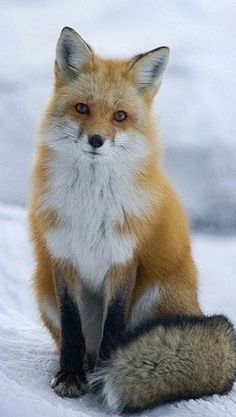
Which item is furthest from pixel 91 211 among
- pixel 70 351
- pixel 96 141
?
pixel 70 351

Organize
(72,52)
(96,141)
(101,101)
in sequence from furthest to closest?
1. (72,52)
2. (101,101)
3. (96,141)

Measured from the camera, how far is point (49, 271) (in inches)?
105

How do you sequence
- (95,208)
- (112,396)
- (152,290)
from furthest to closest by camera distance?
(152,290) < (95,208) < (112,396)

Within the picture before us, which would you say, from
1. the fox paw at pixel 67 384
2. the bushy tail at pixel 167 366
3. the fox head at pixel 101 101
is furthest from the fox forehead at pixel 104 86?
the fox paw at pixel 67 384

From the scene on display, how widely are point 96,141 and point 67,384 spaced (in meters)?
0.80

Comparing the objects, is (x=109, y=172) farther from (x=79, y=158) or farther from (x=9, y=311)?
(x=9, y=311)

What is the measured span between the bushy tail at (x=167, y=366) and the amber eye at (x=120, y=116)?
2.15 ft

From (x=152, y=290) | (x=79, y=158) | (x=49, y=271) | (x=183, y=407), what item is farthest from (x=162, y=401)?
(x=79, y=158)

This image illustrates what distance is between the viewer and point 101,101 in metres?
2.40

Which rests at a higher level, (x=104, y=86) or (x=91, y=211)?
(x=104, y=86)

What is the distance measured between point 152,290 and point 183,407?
0.45 metres

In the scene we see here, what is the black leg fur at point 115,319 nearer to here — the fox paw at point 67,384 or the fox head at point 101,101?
the fox paw at point 67,384

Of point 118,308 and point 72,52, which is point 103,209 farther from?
point 72,52

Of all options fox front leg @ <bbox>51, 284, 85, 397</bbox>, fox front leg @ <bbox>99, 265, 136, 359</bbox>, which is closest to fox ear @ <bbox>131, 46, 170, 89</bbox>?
fox front leg @ <bbox>99, 265, 136, 359</bbox>
